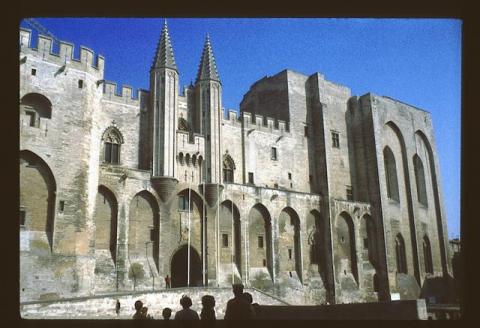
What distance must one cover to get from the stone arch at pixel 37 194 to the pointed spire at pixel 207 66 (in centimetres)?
1327

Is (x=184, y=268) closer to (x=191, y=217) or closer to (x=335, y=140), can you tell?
(x=191, y=217)

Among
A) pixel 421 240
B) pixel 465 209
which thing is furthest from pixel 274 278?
pixel 465 209

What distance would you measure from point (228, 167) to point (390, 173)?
18.1 metres

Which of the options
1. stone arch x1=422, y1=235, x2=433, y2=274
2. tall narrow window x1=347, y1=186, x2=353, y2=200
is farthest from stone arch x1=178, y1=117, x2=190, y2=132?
stone arch x1=422, y1=235, x2=433, y2=274

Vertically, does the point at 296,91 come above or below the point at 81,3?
above

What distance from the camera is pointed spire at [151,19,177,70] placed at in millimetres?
27608

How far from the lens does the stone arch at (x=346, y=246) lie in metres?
35.1

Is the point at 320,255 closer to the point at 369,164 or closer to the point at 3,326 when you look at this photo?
the point at 369,164

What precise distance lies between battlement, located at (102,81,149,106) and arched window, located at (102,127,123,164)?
1985mm

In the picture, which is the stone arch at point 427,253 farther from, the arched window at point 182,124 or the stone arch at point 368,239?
the arched window at point 182,124

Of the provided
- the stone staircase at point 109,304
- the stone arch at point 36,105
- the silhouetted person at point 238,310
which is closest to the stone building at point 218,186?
the stone arch at point 36,105

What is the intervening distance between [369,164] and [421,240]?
919 centimetres

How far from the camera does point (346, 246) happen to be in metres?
35.9

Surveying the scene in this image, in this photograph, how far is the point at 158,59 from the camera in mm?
27766
